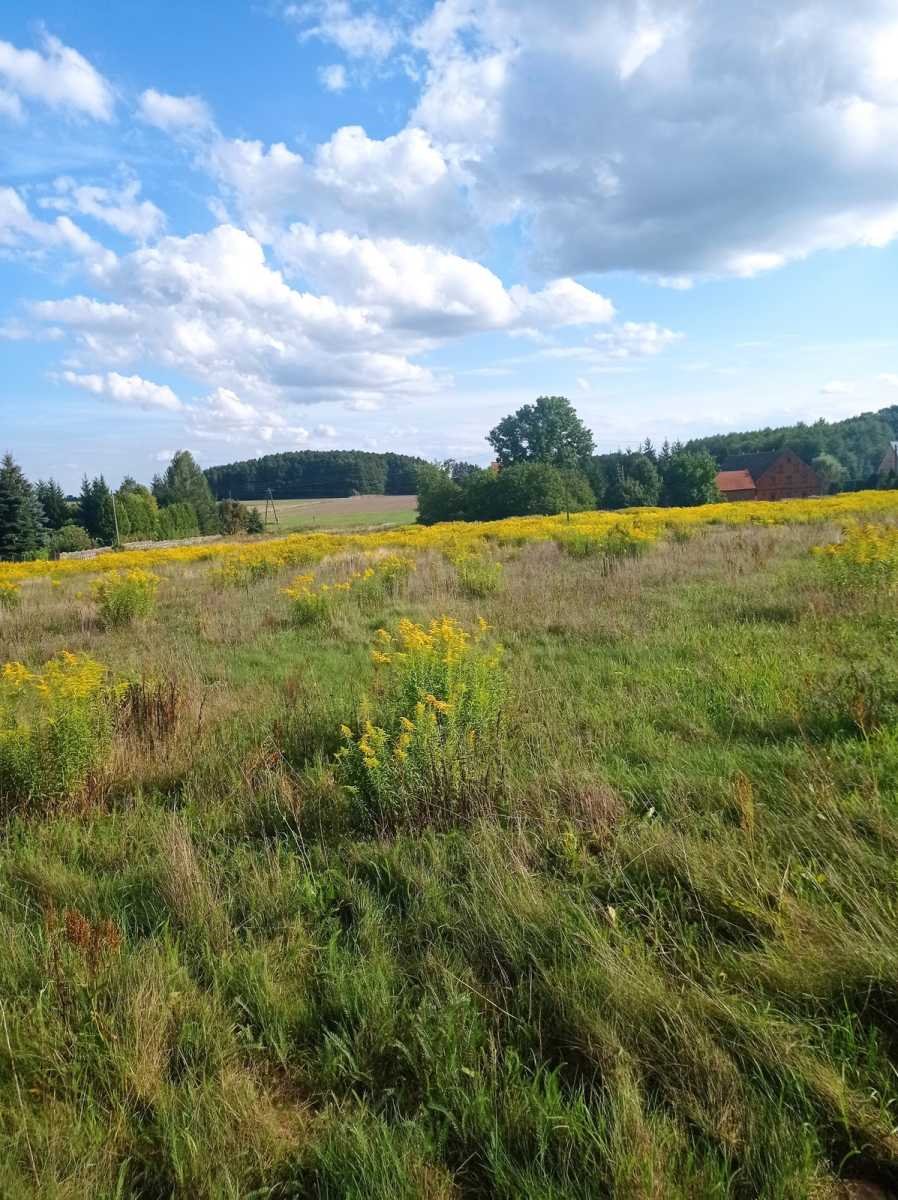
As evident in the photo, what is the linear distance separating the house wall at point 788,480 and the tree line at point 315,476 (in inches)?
2225

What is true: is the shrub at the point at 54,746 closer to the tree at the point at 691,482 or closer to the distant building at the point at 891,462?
the tree at the point at 691,482

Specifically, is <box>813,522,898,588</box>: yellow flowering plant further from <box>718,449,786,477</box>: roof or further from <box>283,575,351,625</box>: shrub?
<box>718,449,786,477</box>: roof

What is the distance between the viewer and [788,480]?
3088 inches

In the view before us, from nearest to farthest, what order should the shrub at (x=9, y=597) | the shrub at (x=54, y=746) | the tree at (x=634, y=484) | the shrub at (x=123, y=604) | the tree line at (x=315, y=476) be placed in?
the shrub at (x=54, y=746) < the shrub at (x=123, y=604) < the shrub at (x=9, y=597) < the tree at (x=634, y=484) < the tree line at (x=315, y=476)

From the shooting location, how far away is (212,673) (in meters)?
6.84

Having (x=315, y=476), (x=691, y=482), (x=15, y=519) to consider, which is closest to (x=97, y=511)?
(x=15, y=519)

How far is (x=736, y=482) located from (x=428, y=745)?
3408 inches

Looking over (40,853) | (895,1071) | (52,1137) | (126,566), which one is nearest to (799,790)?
(895,1071)

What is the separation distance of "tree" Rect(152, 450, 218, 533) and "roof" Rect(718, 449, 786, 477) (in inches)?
2716

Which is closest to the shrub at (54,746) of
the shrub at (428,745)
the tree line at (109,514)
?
the shrub at (428,745)

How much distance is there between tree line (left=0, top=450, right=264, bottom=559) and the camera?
53.2 meters

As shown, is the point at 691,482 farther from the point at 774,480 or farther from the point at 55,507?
the point at 55,507

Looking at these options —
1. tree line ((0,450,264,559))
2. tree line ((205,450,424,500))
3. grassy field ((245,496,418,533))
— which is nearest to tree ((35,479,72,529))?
tree line ((0,450,264,559))

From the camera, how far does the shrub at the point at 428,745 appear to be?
341 cm
